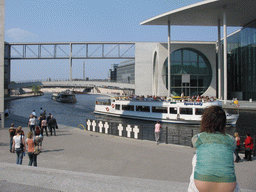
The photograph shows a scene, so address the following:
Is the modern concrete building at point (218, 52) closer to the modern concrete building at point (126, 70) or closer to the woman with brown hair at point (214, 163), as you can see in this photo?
the woman with brown hair at point (214, 163)

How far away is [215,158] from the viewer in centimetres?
274

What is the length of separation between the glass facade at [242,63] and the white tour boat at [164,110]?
25954mm

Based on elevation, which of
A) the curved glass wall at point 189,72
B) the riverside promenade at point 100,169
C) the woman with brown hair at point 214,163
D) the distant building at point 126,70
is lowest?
the riverside promenade at point 100,169

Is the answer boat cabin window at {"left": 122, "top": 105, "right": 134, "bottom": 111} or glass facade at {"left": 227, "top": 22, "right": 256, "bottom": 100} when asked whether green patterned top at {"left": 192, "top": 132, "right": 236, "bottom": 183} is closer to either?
boat cabin window at {"left": 122, "top": 105, "right": 134, "bottom": 111}

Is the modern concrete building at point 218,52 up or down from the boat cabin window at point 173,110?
up

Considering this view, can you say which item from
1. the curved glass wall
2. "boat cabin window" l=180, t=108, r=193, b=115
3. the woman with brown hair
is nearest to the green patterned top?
the woman with brown hair

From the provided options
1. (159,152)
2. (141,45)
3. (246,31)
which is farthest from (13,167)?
(141,45)

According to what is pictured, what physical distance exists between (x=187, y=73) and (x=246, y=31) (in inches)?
622

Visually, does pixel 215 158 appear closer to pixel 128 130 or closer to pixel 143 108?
pixel 128 130

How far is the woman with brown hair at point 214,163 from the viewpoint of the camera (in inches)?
105

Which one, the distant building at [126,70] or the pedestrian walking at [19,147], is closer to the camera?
the pedestrian walking at [19,147]

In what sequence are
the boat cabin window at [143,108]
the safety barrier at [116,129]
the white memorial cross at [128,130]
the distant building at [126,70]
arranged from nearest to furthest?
the safety barrier at [116,129] → the white memorial cross at [128,130] → the boat cabin window at [143,108] → the distant building at [126,70]

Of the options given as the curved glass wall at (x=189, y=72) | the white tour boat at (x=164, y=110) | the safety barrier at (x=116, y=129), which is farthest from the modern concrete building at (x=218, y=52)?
the safety barrier at (x=116, y=129)

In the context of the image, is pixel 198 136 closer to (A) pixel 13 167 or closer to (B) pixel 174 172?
(A) pixel 13 167
